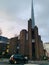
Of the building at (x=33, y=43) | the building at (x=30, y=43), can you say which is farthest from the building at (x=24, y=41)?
the building at (x=33, y=43)

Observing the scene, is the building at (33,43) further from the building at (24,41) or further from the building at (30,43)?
the building at (24,41)

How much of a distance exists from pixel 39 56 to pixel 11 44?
1550 cm

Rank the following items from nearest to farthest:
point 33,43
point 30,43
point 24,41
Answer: point 30,43 → point 33,43 → point 24,41

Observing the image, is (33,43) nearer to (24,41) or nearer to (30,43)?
(30,43)

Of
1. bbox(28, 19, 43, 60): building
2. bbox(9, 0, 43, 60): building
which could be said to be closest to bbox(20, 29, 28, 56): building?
bbox(9, 0, 43, 60): building

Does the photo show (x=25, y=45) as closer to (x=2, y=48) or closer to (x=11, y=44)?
(x=11, y=44)

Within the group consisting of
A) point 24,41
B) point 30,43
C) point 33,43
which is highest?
point 24,41

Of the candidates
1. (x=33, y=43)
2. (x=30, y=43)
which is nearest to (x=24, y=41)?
(x=30, y=43)

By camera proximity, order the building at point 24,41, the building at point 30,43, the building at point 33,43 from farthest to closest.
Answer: the building at point 24,41
the building at point 30,43
the building at point 33,43

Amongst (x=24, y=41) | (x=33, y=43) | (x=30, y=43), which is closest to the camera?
(x=30, y=43)

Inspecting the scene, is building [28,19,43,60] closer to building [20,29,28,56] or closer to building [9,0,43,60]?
building [9,0,43,60]

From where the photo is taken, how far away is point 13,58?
1205 inches

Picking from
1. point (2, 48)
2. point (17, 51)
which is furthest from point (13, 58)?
point (2, 48)

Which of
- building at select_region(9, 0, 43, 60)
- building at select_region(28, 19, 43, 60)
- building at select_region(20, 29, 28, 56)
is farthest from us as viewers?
building at select_region(20, 29, 28, 56)
